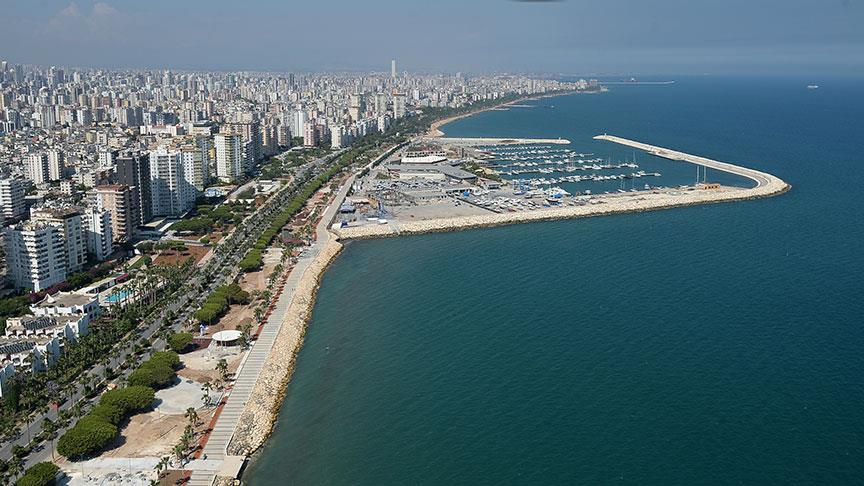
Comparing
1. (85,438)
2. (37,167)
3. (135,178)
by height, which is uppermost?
(37,167)

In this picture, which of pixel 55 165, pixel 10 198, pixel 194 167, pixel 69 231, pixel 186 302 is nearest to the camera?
pixel 186 302

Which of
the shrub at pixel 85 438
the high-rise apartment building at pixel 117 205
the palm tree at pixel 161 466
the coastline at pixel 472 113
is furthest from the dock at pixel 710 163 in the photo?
the shrub at pixel 85 438

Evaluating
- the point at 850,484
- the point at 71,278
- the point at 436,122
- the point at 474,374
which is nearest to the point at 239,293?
the point at 71,278

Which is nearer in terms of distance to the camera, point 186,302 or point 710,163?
point 186,302

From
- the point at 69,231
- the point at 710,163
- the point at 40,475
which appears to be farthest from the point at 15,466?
the point at 710,163

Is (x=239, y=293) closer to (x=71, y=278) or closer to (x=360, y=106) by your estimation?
(x=71, y=278)

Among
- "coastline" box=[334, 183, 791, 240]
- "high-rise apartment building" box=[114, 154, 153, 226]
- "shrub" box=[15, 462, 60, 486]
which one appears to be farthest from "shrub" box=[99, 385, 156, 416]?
"high-rise apartment building" box=[114, 154, 153, 226]

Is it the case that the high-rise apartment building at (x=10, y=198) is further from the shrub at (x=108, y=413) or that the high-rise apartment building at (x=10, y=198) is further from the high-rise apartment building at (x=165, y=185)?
the shrub at (x=108, y=413)

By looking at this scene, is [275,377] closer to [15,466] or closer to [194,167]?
[15,466]

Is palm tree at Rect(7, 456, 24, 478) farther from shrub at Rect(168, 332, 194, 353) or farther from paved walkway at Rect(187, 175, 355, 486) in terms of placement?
shrub at Rect(168, 332, 194, 353)
